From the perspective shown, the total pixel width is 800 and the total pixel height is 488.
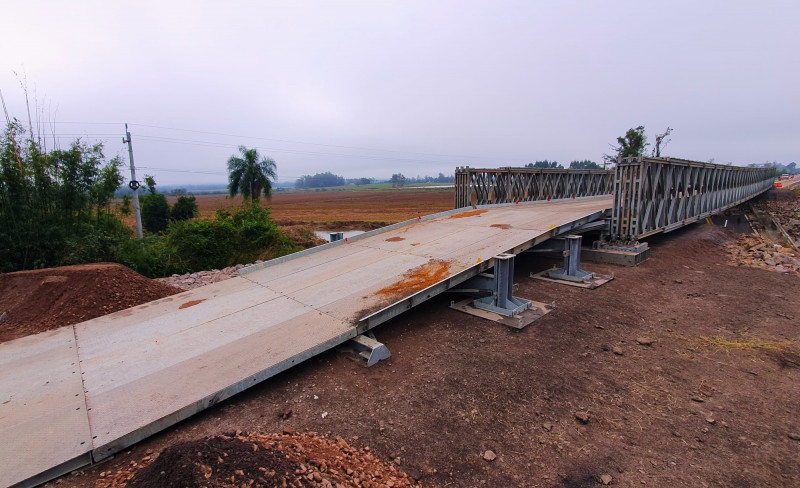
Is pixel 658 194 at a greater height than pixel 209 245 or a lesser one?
greater

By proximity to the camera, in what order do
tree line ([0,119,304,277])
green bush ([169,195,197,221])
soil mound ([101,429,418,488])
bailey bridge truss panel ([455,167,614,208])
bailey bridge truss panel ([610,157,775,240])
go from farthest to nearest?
1. green bush ([169,195,197,221])
2. bailey bridge truss panel ([455,167,614,208])
3. bailey bridge truss panel ([610,157,775,240])
4. tree line ([0,119,304,277])
5. soil mound ([101,429,418,488])

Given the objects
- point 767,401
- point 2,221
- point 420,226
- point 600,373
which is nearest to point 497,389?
point 600,373

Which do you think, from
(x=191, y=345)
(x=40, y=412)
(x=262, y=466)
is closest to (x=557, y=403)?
(x=262, y=466)

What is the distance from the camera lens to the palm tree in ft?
107

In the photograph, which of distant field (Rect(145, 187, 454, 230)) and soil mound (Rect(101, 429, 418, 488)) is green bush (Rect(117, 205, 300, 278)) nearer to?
distant field (Rect(145, 187, 454, 230))

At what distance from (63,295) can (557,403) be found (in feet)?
29.3

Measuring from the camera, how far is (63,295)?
7203 mm

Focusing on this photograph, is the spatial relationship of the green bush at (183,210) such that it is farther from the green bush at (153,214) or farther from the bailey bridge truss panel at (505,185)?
the bailey bridge truss panel at (505,185)

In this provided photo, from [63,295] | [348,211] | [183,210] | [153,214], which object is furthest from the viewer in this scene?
[348,211]

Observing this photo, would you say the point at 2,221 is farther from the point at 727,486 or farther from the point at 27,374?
the point at 727,486

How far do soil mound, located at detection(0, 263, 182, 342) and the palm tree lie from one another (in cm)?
2615

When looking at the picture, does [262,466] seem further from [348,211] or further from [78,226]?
[348,211]

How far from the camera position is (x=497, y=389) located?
411 cm

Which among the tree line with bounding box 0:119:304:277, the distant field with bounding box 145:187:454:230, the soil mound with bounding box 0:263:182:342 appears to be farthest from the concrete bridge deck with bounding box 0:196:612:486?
the distant field with bounding box 145:187:454:230
